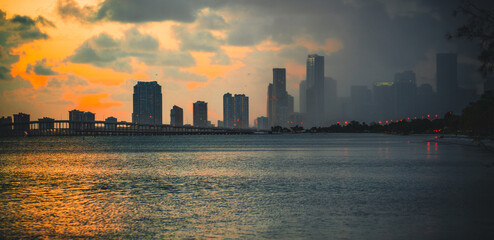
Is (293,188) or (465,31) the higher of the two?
(465,31)

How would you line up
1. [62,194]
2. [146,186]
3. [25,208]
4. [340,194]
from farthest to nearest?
1. [146,186]
2. [62,194]
3. [340,194]
4. [25,208]

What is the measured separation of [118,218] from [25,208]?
693cm

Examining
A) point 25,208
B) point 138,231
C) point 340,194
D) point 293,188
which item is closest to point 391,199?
point 340,194

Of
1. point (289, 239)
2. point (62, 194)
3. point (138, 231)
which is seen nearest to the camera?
point (289, 239)

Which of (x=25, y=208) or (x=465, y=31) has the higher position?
(x=465, y=31)

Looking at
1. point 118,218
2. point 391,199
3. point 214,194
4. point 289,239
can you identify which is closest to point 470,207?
point 391,199

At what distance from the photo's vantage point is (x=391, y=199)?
25578 mm

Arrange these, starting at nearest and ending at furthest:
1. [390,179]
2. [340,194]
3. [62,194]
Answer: [340,194] < [62,194] < [390,179]

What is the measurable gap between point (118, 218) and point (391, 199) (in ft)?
48.4

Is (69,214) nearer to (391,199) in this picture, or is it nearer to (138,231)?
(138,231)

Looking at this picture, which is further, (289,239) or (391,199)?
(391,199)

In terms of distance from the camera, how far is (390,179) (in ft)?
123

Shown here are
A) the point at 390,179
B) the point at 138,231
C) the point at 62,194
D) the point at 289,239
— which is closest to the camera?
the point at 289,239

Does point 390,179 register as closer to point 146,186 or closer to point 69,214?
point 146,186
